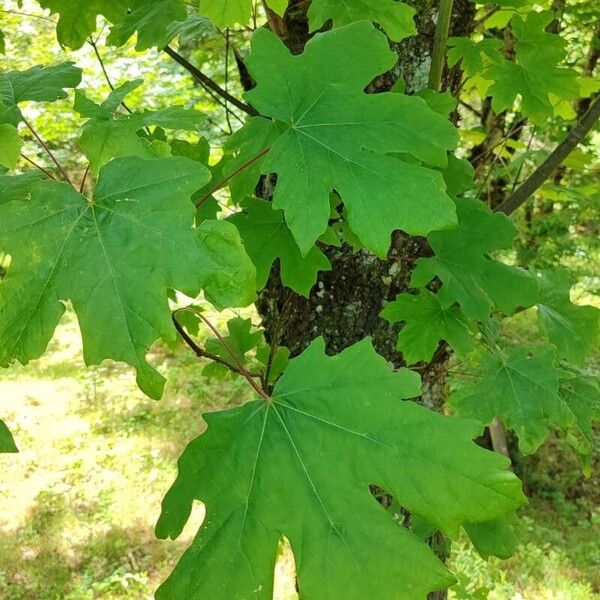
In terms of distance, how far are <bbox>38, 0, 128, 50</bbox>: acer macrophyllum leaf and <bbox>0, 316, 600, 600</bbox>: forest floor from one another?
2.48 meters

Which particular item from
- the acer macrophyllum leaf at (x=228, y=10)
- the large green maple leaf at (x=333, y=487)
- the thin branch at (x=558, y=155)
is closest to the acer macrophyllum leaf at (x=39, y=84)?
the acer macrophyllum leaf at (x=228, y=10)

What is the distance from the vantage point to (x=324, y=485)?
104 cm

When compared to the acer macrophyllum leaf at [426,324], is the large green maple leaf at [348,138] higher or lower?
higher

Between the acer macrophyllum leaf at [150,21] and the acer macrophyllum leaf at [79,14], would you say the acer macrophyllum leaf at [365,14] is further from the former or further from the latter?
the acer macrophyllum leaf at [79,14]

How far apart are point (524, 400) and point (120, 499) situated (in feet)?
13.6

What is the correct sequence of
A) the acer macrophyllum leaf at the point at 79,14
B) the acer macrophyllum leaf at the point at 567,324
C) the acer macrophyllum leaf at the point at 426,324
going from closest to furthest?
the acer macrophyllum leaf at the point at 79,14 → the acer macrophyllum leaf at the point at 426,324 → the acer macrophyllum leaf at the point at 567,324

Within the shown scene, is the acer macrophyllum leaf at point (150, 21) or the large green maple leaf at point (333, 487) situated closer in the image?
the large green maple leaf at point (333, 487)

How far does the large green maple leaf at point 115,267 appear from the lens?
0.94 m

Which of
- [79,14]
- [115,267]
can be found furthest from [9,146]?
[79,14]

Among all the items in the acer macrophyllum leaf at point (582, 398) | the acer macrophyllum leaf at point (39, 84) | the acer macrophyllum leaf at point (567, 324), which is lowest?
the acer macrophyllum leaf at point (582, 398)

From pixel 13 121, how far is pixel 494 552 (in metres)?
1.55

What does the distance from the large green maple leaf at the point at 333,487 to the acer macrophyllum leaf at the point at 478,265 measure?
0.73 m

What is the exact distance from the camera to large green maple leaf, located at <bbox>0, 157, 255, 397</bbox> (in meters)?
0.94

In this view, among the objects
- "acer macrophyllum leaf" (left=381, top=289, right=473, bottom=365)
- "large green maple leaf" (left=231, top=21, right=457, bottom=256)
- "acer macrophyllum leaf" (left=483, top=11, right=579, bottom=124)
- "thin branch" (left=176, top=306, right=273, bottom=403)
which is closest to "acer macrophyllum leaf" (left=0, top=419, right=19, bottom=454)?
"thin branch" (left=176, top=306, right=273, bottom=403)
